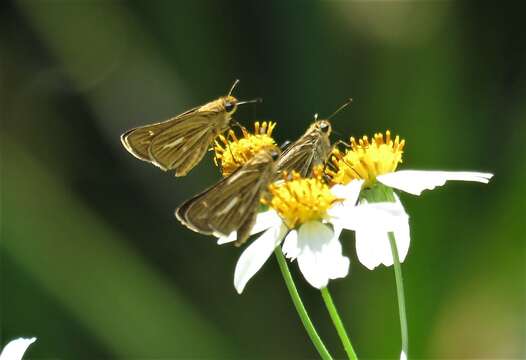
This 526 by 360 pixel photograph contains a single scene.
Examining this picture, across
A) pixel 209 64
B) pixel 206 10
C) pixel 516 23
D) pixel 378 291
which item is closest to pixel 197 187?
pixel 209 64

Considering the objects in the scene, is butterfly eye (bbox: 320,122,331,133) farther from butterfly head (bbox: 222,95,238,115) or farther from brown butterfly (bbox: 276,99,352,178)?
butterfly head (bbox: 222,95,238,115)

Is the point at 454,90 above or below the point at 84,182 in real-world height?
below

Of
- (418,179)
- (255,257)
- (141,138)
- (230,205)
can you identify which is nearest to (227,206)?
(230,205)

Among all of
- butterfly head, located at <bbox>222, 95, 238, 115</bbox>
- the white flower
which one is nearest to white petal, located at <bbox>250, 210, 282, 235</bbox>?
the white flower

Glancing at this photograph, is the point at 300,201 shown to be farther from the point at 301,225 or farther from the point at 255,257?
the point at 255,257

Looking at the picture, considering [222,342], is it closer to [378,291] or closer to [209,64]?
[378,291]

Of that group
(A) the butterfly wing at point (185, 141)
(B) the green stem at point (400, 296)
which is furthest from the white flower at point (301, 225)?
(A) the butterfly wing at point (185, 141)
